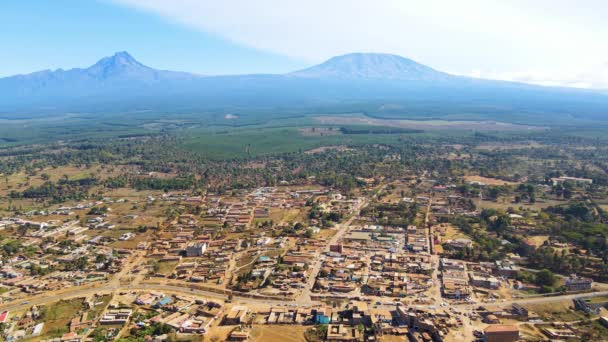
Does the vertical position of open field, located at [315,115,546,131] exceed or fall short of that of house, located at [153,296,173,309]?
it exceeds it

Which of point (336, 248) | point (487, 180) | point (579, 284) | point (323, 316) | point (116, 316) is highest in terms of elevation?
point (487, 180)

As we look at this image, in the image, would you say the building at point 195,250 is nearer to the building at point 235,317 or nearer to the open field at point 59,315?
the open field at point 59,315

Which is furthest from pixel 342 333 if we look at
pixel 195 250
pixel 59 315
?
pixel 59 315

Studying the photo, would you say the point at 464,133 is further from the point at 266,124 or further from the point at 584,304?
the point at 584,304

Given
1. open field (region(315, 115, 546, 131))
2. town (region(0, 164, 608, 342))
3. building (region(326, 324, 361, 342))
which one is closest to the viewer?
building (region(326, 324, 361, 342))

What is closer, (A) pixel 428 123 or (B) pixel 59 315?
(B) pixel 59 315

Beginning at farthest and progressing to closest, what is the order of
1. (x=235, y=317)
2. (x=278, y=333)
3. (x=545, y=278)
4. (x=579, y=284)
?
(x=545, y=278) < (x=579, y=284) < (x=235, y=317) < (x=278, y=333)

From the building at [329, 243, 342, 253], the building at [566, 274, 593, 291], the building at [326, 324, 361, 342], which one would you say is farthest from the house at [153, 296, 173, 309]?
the building at [566, 274, 593, 291]

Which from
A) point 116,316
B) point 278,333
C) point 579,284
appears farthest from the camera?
point 579,284

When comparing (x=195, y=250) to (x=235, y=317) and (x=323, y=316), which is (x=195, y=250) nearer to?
(x=235, y=317)

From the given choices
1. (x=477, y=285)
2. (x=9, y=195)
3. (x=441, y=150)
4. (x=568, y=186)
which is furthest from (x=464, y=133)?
(x=9, y=195)

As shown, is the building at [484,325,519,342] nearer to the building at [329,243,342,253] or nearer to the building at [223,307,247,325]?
the building at [223,307,247,325]
